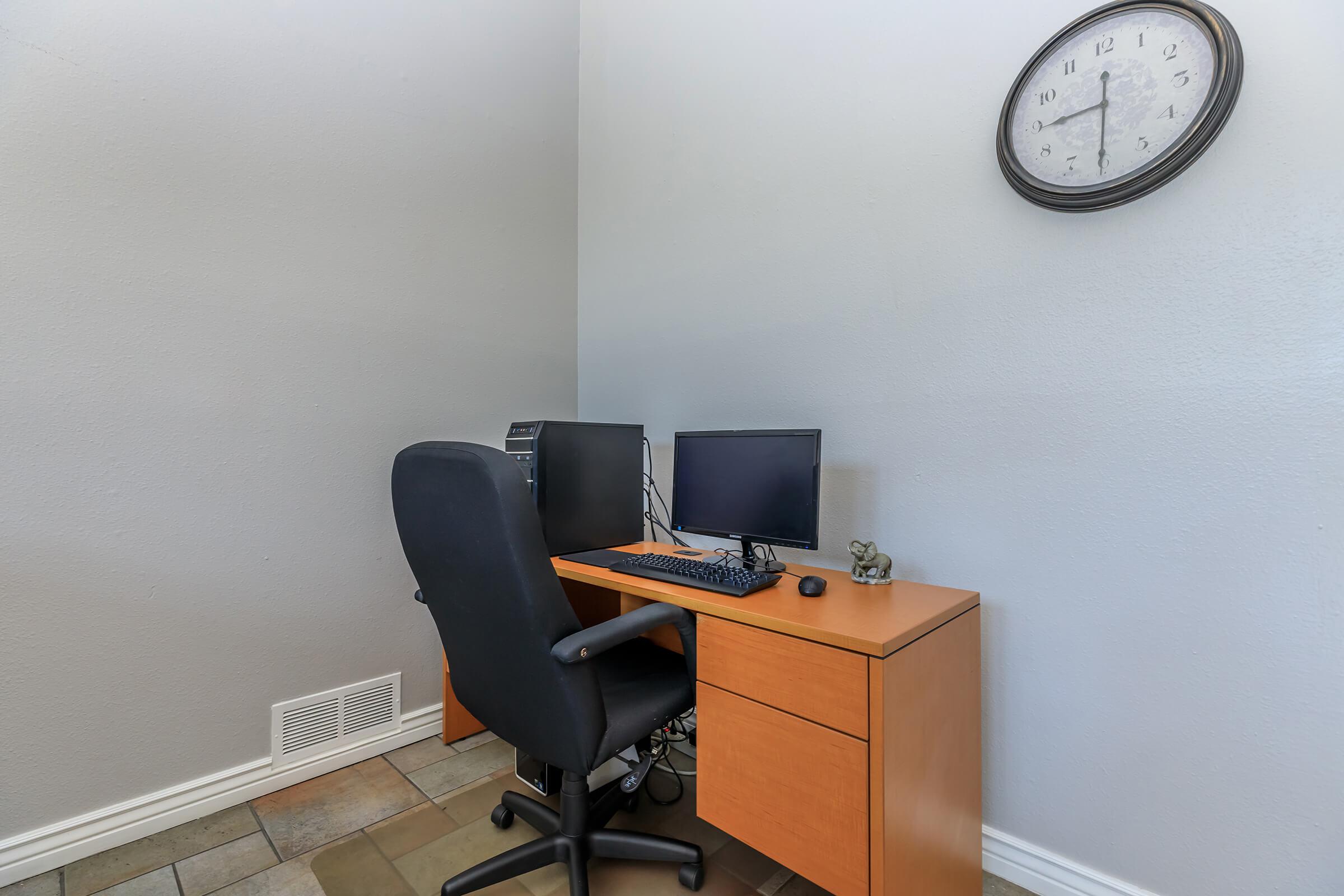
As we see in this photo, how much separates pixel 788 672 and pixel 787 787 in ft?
0.81

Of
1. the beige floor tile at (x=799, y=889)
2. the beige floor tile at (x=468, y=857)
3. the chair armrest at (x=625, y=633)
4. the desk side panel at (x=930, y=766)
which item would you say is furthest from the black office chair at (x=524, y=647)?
the desk side panel at (x=930, y=766)

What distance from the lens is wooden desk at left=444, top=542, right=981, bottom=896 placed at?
111cm

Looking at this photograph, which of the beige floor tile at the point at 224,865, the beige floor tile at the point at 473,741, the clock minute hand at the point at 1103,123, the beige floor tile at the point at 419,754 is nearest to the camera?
the clock minute hand at the point at 1103,123

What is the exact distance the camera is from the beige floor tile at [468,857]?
1.52m

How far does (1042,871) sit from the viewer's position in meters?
1.48

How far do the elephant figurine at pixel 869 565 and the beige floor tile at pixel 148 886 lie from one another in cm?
Result: 194

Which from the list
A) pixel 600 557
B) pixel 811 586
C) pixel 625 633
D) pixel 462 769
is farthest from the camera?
pixel 462 769

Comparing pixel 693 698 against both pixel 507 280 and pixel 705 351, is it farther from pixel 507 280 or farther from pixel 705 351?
pixel 507 280

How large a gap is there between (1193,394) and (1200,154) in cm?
53

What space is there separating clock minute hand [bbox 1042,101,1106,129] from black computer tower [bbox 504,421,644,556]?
153 cm

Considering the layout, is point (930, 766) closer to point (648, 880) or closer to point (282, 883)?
point (648, 880)

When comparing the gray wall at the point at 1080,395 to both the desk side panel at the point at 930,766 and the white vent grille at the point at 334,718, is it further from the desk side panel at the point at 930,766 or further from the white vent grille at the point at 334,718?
the white vent grille at the point at 334,718

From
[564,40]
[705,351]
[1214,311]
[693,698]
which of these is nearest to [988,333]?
[1214,311]

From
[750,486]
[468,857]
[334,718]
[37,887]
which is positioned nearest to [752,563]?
[750,486]
